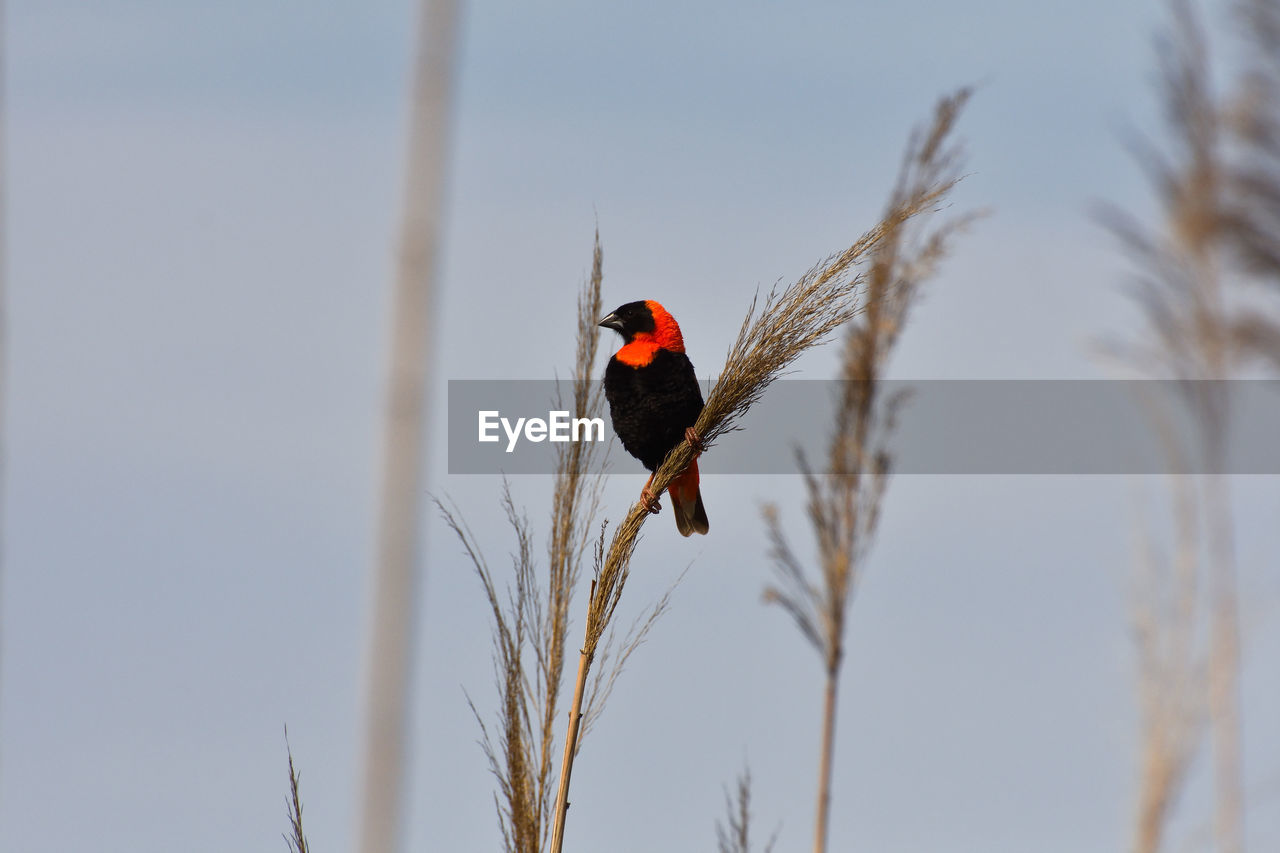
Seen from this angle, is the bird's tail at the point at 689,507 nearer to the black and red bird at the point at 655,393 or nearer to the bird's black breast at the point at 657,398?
the black and red bird at the point at 655,393

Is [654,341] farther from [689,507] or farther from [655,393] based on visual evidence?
[689,507]

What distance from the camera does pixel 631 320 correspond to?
5148mm

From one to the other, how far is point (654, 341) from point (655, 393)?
0.84 feet

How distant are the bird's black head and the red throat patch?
1cm

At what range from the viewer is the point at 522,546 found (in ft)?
9.14

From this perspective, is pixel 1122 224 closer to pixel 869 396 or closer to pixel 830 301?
pixel 830 301

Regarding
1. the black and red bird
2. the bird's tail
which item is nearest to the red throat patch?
the black and red bird

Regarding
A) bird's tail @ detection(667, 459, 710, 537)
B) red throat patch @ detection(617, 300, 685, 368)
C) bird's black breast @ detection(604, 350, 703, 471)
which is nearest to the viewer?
bird's black breast @ detection(604, 350, 703, 471)

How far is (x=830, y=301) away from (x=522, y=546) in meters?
0.78

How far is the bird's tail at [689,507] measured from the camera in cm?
511

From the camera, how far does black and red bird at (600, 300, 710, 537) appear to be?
488 cm

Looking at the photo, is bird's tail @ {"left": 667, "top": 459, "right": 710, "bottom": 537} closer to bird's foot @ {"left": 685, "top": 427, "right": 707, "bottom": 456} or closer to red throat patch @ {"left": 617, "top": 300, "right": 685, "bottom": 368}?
red throat patch @ {"left": 617, "top": 300, "right": 685, "bottom": 368}

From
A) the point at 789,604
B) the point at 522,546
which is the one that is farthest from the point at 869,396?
the point at 522,546

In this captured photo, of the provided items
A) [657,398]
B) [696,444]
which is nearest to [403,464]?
[696,444]
